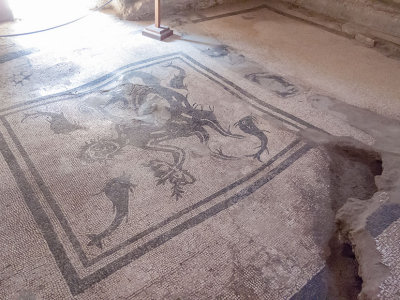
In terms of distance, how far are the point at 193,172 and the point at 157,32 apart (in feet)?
6.27

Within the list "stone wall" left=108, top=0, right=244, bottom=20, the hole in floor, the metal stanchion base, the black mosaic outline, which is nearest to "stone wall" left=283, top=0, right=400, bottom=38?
"stone wall" left=108, top=0, right=244, bottom=20

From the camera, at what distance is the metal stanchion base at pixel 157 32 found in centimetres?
329

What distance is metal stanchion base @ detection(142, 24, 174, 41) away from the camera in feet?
10.8

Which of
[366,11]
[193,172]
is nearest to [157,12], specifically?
[193,172]

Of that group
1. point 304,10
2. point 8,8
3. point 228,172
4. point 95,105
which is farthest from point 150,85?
point 304,10

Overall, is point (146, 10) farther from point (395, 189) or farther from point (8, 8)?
point (395, 189)

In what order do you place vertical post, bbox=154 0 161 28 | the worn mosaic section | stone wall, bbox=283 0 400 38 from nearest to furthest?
the worn mosaic section < vertical post, bbox=154 0 161 28 < stone wall, bbox=283 0 400 38

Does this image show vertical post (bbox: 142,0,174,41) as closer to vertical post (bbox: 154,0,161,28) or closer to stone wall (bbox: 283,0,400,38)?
vertical post (bbox: 154,0,161,28)

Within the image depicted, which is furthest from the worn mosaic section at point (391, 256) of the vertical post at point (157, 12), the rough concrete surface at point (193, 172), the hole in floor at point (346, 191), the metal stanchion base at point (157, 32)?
the vertical post at point (157, 12)

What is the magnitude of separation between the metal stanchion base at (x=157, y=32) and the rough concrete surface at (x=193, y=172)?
15cm

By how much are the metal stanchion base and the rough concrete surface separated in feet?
0.50

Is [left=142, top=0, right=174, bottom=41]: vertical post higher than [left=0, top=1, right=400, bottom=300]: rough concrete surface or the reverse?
higher

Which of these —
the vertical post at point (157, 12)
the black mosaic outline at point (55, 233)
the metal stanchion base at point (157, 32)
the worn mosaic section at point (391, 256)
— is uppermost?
the vertical post at point (157, 12)

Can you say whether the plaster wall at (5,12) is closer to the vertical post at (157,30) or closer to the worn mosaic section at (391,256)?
the vertical post at (157,30)
